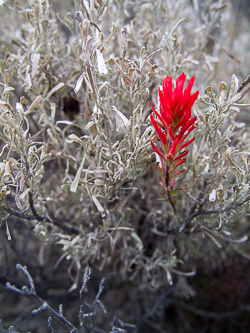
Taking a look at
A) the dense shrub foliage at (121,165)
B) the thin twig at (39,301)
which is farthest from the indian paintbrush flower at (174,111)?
the thin twig at (39,301)

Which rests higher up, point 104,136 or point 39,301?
point 104,136

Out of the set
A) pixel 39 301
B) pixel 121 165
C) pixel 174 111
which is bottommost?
pixel 39 301

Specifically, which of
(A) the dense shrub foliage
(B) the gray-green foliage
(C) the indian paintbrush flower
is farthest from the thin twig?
(C) the indian paintbrush flower

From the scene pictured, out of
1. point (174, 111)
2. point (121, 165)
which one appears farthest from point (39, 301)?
point (174, 111)

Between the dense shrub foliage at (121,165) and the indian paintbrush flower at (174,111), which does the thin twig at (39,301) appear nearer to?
the dense shrub foliage at (121,165)

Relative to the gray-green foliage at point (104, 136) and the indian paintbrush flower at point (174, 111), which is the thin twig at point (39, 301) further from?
the indian paintbrush flower at point (174, 111)

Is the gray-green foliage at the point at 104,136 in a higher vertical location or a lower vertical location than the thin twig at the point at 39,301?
higher

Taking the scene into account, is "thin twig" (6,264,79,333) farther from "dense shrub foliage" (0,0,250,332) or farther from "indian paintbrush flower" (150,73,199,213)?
"indian paintbrush flower" (150,73,199,213)

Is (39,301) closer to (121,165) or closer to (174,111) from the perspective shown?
(121,165)

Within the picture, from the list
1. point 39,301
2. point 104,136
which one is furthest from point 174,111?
point 39,301

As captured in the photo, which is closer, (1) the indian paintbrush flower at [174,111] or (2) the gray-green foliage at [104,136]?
(1) the indian paintbrush flower at [174,111]

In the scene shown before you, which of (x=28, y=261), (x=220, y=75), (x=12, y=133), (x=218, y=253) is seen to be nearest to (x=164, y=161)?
(x=12, y=133)

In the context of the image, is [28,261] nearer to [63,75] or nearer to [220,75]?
[63,75]

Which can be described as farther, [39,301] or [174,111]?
[39,301]
